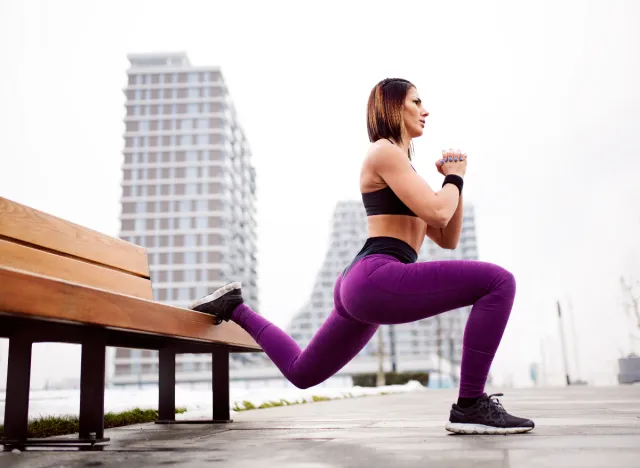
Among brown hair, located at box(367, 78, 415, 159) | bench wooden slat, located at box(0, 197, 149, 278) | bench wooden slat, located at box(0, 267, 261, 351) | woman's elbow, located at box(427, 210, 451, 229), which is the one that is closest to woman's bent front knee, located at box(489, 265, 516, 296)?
woman's elbow, located at box(427, 210, 451, 229)

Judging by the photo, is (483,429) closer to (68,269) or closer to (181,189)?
(68,269)

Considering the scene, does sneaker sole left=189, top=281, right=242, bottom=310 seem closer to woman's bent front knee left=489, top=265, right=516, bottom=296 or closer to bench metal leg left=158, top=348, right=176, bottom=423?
bench metal leg left=158, top=348, right=176, bottom=423

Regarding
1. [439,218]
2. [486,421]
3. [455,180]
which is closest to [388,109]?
[455,180]

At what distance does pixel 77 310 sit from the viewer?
5.17 ft

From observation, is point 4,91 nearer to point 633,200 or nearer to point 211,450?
point 633,200

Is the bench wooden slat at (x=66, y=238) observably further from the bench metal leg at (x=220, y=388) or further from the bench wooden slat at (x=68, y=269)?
the bench metal leg at (x=220, y=388)

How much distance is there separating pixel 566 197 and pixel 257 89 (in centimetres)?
4017

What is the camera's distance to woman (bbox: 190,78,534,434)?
191cm

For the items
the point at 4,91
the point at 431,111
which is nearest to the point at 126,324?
the point at 431,111

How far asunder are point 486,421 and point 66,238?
1686mm

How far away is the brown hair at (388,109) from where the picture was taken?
88.2 inches

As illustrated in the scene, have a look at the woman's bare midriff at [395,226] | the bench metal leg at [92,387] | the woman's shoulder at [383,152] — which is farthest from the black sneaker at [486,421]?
the bench metal leg at [92,387]

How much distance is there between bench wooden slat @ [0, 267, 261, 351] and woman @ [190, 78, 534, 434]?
0.26 meters

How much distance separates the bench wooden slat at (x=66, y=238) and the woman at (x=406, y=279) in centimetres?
53
